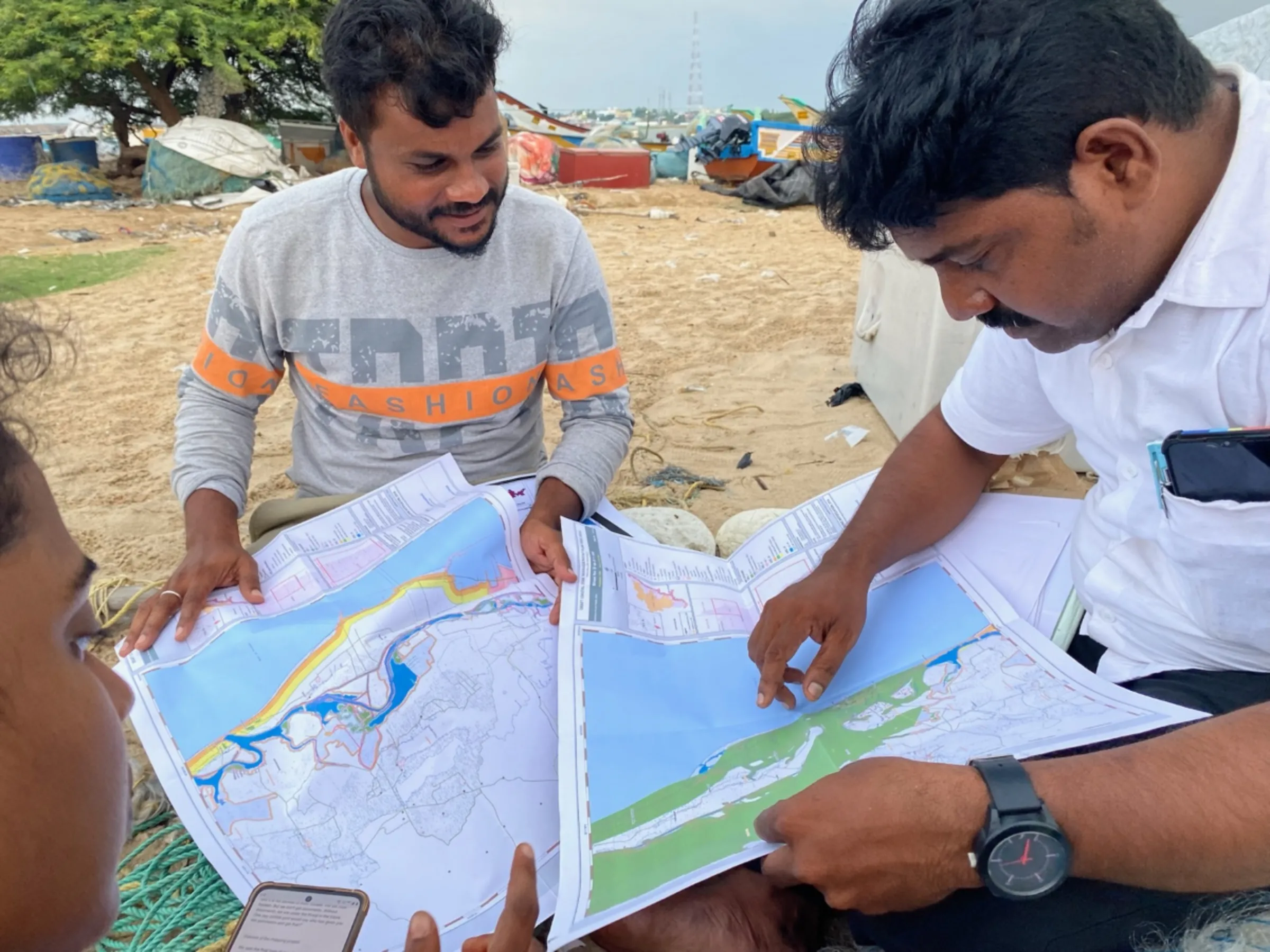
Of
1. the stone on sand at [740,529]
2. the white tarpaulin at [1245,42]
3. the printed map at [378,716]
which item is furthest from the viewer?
the stone on sand at [740,529]

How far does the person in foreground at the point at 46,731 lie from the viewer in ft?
2.28

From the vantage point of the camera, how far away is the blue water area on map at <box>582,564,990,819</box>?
1.22 m

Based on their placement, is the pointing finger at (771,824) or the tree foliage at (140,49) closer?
the pointing finger at (771,824)

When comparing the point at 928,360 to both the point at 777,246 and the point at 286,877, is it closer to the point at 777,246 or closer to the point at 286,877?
the point at 286,877

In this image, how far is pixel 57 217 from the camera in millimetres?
8672

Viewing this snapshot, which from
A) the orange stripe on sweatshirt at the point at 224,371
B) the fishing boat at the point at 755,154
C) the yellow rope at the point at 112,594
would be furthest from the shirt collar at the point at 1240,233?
the fishing boat at the point at 755,154

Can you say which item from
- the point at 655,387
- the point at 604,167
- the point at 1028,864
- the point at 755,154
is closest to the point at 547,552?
the point at 1028,864

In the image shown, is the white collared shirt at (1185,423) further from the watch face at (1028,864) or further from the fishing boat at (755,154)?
the fishing boat at (755,154)

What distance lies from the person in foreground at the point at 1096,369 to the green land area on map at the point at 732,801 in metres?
0.06

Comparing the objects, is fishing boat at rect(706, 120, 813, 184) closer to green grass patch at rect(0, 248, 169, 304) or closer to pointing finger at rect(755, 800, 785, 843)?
green grass patch at rect(0, 248, 169, 304)

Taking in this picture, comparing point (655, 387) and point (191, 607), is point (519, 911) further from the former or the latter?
point (655, 387)

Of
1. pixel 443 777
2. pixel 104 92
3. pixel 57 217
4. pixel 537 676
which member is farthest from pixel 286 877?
pixel 104 92

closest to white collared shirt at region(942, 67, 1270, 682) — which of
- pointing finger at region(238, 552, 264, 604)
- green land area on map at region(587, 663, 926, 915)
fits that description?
green land area on map at region(587, 663, 926, 915)

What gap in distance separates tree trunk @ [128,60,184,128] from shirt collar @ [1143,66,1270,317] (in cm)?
1307
